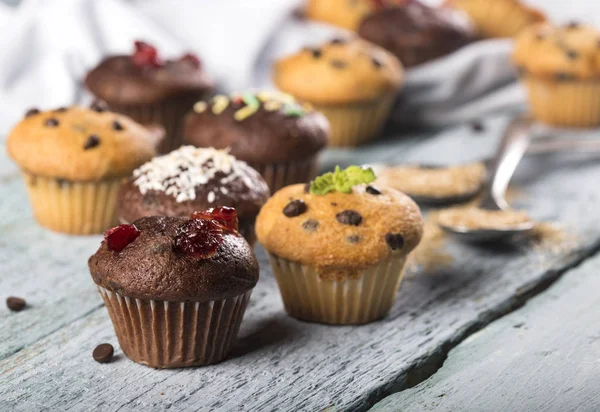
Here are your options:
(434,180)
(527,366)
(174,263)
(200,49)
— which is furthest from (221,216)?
(200,49)

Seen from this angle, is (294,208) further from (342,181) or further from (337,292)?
(337,292)

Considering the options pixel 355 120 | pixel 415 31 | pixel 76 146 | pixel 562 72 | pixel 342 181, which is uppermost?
pixel 342 181

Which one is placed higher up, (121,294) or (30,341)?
(121,294)

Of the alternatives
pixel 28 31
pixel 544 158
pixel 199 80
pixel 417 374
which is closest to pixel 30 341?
pixel 417 374

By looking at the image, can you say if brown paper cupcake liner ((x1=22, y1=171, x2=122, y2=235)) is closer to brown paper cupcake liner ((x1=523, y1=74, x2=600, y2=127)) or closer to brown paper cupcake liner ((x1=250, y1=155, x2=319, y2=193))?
brown paper cupcake liner ((x1=250, y1=155, x2=319, y2=193))

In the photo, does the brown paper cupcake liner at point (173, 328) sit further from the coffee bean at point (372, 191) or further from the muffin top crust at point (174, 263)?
the coffee bean at point (372, 191)

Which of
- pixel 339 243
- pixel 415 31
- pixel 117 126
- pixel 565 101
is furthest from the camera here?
pixel 415 31

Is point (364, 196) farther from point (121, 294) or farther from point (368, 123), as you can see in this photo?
point (368, 123)
